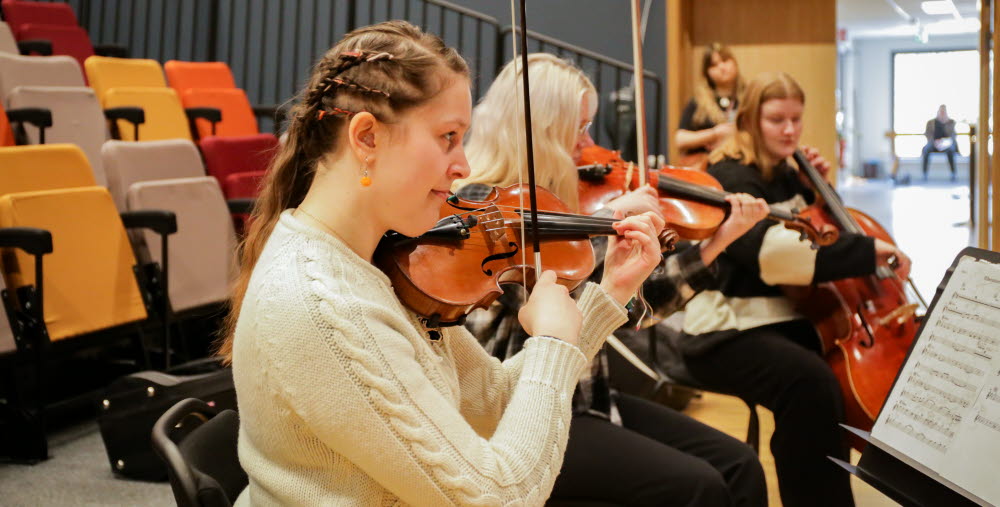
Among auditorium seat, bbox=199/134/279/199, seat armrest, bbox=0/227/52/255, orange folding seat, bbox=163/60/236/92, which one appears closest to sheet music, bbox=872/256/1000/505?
seat armrest, bbox=0/227/52/255

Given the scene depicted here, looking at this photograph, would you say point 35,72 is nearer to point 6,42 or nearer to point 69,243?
point 6,42

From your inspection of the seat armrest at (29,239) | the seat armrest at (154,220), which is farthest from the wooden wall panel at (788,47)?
the seat armrest at (29,239)

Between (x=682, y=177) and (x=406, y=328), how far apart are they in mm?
1273

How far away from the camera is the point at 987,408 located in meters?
1.14

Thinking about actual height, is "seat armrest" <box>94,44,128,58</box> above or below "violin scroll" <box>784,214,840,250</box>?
above

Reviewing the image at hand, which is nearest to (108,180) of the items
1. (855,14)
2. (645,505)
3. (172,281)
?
(172,281)

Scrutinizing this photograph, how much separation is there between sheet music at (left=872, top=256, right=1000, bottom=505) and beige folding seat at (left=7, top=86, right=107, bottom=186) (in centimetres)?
333

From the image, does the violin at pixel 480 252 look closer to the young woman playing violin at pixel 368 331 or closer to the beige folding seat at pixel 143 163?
the young woman playing violin at pixel 368 331

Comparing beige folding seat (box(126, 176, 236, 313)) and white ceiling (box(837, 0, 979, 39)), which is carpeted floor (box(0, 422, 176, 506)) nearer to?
beige folding seat (box(126, 176, 236, 313))

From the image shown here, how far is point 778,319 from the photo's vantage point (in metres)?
2.47

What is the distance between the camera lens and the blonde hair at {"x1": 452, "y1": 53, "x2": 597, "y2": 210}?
6.49 feet

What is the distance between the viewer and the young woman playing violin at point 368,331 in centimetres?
97

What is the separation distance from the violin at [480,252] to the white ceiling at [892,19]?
39.1ft

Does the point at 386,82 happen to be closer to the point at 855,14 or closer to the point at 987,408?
the point at 987,408
